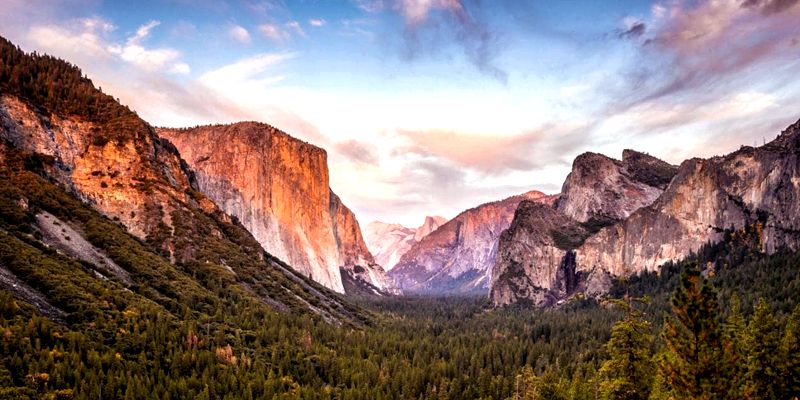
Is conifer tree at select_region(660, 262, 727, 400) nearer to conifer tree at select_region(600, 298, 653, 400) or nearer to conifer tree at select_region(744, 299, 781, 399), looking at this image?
conifer tree at select_region(600, 298, 653, 400)

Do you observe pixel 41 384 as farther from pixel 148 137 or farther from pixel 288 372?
pixel 148 137

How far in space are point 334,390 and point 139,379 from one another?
115 feet

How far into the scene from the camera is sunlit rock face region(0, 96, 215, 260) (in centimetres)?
12744

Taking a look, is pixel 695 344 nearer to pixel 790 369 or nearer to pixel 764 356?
pixel 790 369

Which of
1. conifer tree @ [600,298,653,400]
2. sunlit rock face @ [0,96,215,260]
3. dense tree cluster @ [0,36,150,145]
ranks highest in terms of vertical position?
dense tree cluster @ [0,36,150,145]

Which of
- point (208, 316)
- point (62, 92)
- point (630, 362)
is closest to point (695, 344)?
point (630, 362)

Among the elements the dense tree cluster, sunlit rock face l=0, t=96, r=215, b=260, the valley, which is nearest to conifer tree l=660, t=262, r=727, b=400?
the valley

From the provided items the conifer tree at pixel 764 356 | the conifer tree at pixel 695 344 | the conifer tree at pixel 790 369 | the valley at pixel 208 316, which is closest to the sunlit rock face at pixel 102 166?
the valley at pixel 208 316

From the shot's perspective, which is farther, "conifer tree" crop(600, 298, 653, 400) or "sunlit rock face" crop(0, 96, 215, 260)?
"sunlit rock face" crop(0, 96, 215, 260)

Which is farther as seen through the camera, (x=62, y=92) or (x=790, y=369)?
(x=62, y=92)

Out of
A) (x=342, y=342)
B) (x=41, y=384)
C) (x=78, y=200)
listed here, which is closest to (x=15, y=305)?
(x=41, y=384)

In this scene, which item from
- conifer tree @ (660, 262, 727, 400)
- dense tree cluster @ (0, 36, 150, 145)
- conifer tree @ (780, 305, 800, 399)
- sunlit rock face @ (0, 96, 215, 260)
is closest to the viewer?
conifer tree @ (660, 262, 727, 400)

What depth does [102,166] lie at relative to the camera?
140375 mm

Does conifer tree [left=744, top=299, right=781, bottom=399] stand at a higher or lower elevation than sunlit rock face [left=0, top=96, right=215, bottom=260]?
lower
